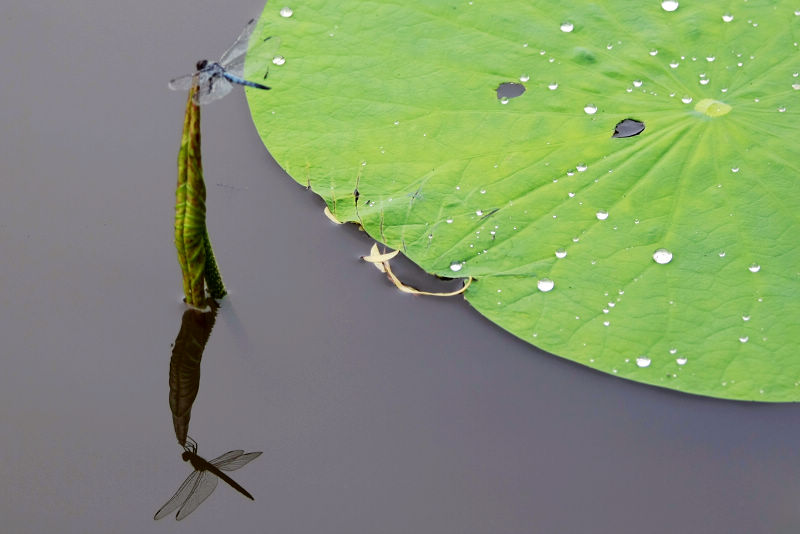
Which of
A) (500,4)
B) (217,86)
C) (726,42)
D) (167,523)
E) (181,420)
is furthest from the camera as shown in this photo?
(500,4)

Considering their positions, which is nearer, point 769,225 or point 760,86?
point 769,225

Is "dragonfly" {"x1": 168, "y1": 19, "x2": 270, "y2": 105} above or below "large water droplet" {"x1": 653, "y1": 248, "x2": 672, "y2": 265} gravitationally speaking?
above

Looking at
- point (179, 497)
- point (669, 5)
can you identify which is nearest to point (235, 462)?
point (179, 497)

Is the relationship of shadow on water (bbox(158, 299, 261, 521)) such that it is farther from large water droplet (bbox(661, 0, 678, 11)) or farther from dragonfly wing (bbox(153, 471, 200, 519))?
large water droplet (bbox(661, 0, 678, 11))

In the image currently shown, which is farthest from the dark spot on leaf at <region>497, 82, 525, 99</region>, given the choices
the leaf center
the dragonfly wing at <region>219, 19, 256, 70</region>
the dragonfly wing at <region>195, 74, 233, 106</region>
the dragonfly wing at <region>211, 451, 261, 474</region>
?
the dragonfly wing at <region>211, 451, 261, 474</region>

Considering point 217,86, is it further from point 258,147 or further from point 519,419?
point 519,419

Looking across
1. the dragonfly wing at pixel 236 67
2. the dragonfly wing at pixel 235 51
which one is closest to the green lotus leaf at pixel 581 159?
the dragonfly wing at pixel 235 51

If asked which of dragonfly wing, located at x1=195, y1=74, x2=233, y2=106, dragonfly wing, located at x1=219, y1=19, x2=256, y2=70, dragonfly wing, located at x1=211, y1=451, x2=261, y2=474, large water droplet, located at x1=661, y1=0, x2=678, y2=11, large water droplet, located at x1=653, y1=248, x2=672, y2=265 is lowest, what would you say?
dragonfly wing, located at x1=211, y1=451, x2=261, y2=474

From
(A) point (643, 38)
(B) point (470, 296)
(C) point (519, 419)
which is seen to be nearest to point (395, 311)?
(B) point (470, 296)
